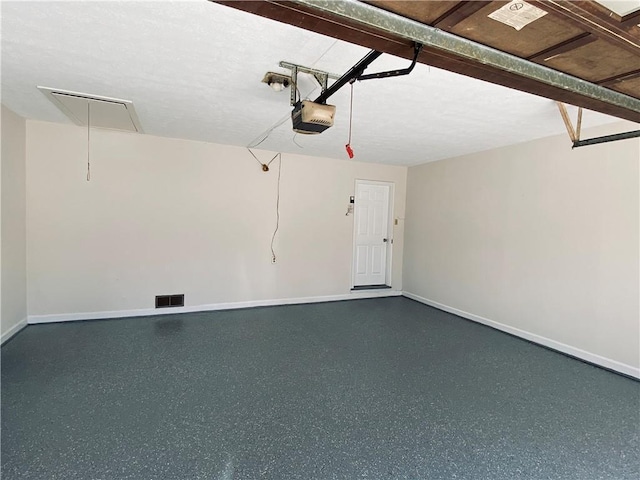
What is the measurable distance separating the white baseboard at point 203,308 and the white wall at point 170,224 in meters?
0.04

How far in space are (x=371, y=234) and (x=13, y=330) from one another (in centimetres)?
503

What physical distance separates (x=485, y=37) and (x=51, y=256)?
15.9 ft

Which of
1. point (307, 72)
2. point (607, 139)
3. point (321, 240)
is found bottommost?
point (321, 240)

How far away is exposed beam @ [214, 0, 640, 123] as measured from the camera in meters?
0.93

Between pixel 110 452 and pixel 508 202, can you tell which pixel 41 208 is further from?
pixel 508 202

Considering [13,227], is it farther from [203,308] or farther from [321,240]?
[321,240]

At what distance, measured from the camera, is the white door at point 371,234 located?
5719mm

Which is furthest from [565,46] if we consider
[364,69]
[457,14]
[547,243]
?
[547,243]

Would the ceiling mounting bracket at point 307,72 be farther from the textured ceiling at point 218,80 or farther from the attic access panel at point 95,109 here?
the attic access panel at point 95,109

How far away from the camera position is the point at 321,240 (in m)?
5.34

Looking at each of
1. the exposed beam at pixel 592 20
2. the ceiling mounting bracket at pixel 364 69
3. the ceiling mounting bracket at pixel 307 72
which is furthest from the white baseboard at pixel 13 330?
the exposed beam at pixel 592 20

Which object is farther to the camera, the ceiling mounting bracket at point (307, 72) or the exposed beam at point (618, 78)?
the ceiling mounting bracket at point (307, 72)

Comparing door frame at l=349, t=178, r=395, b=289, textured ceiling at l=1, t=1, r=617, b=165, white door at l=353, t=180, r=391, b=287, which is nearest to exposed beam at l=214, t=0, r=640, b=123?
textured ceiling at l=1, t=1, r=617, b=165

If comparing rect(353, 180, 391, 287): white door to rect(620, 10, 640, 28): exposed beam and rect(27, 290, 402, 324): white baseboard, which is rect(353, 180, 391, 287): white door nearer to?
rect(27, 290, 402, 324): white baseboard
